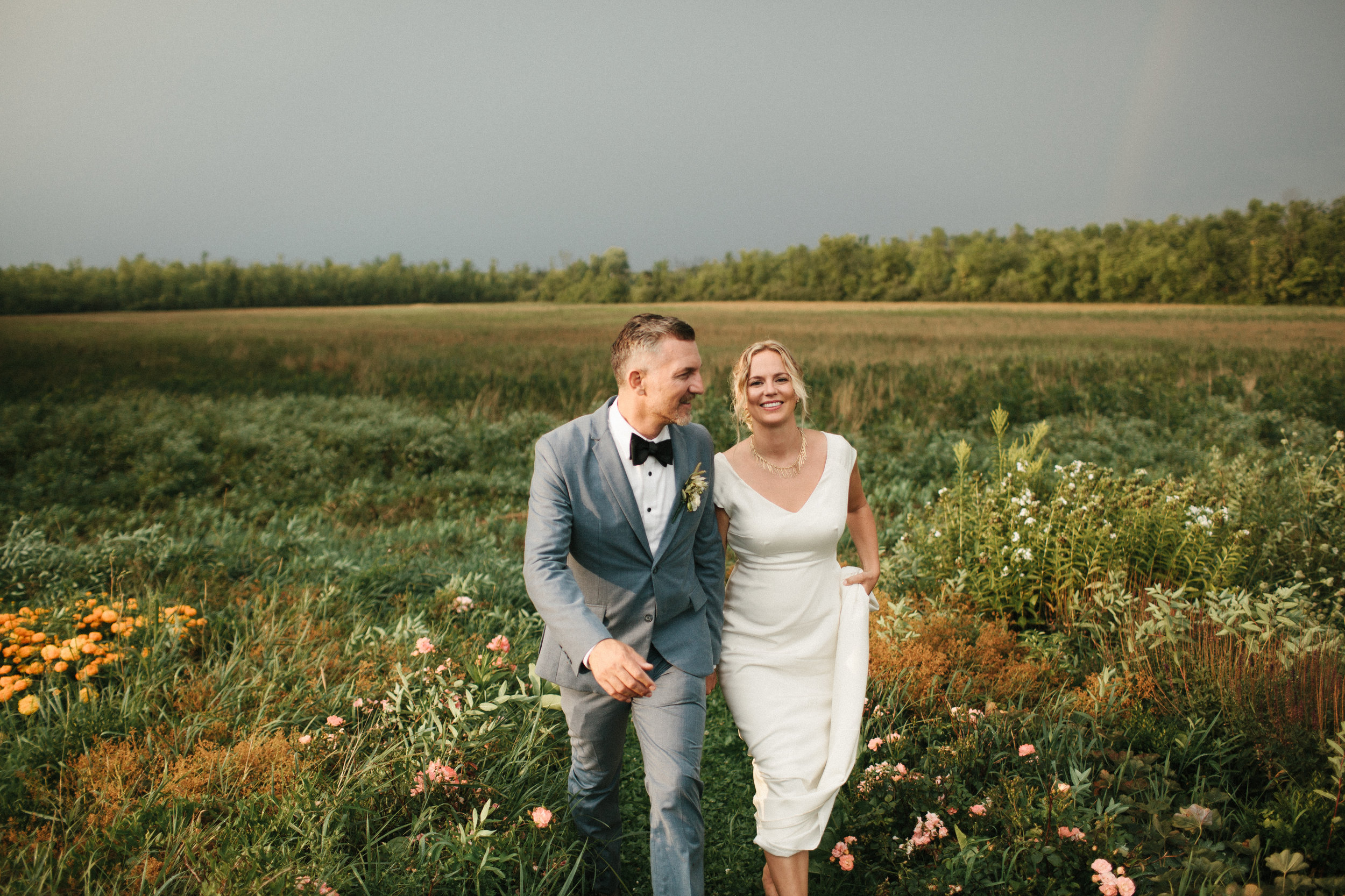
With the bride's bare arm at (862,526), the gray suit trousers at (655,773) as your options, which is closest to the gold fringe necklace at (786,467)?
the bride's bare arm at (862,526)

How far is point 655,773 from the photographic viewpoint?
225cm

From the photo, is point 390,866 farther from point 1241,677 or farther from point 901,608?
point 1241,677

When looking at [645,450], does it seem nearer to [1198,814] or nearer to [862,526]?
[862,526]

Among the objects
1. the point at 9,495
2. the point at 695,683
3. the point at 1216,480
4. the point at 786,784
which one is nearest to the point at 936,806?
the point at 786,784

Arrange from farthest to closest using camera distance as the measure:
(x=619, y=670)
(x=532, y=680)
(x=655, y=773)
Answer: (x=532, y=680) → (x=655, y=773) → (x=619, y=670)

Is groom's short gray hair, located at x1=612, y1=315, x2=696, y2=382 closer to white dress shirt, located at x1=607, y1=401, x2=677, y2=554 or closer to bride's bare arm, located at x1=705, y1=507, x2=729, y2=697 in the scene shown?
white dress shirt, located at x1=607, y1=401, x2=677, y2=554

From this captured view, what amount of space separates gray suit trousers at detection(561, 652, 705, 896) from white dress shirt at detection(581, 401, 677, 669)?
43 centimetres

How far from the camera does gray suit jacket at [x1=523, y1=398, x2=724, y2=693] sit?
2346 millimetres

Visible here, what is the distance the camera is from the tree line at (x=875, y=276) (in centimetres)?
1725

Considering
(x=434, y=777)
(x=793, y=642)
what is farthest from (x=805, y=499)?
(x=434, y=777)

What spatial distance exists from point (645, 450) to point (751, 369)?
0.66 m

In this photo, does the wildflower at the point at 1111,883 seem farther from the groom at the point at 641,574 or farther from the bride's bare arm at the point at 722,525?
the bride's bare arm at the point at 722,525

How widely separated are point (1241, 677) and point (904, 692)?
1.40 meters

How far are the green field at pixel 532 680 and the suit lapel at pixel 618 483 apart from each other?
3.36 feet
